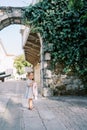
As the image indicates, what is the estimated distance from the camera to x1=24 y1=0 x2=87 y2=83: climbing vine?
51.5ft

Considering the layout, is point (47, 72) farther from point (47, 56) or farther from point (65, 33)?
point (65, 33)

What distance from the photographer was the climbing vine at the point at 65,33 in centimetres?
1568

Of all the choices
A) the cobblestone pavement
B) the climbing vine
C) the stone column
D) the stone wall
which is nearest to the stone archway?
the stone column

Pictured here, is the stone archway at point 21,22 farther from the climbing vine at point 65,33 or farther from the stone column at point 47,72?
the climbing vine at point 65,33

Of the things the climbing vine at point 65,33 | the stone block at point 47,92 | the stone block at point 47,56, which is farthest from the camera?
the stone block at point 47,56

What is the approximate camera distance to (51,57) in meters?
16.4

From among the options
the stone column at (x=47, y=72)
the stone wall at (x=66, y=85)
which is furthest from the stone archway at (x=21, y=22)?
the stone wall at (x=66, y=85)

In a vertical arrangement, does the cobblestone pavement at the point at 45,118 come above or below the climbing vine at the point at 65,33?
below

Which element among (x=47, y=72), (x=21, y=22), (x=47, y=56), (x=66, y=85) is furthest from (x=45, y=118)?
(x=21, y=22)

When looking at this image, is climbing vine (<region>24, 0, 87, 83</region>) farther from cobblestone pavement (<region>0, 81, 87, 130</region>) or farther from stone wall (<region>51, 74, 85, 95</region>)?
cobblestone pavement (<region>0, 81, 87, 130</region>)

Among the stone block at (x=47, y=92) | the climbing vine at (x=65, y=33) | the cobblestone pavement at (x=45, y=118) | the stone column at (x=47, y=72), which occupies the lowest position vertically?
the cobblestone pavement at (x=45, y=118)

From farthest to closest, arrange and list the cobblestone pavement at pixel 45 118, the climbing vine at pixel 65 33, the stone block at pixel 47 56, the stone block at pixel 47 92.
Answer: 1. the stone block at pixel 47 56
2. the stone block at pixel 47 92
3. the climbing vine at pixel 65 33
4. the cobblestone pavement at pixel 45 118

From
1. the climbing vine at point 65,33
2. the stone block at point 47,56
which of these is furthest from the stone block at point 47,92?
the stone block at point 47,56

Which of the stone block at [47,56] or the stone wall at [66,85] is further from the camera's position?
the stone block at [47,56]
